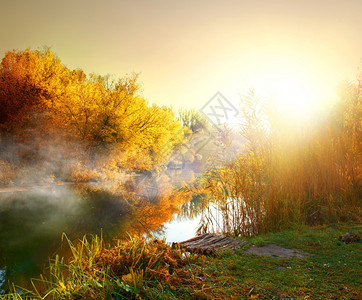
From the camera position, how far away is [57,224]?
25.7 feet

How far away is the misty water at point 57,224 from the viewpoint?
5175mm

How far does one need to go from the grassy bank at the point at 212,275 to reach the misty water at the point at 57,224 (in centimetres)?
111

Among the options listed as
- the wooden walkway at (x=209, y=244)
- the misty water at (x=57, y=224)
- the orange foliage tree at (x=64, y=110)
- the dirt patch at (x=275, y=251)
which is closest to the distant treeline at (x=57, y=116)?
the orange foliage tree at (x=64, y=110)

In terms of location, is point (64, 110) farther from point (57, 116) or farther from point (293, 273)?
point (293, 273)

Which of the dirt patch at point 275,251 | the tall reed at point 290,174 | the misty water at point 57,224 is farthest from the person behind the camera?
the misty water at point 57,224

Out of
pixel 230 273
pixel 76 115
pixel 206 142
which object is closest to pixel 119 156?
pixel 76 115

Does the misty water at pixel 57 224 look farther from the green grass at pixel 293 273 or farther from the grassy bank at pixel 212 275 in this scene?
the green grass at pixel 293 273

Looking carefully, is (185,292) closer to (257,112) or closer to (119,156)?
(257,112)

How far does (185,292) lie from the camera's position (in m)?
2.46

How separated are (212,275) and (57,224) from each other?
20.9ft

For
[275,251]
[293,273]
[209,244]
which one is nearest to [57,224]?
[209,244]

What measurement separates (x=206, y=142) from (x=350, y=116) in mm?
45156

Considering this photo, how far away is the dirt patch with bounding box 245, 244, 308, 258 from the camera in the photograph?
11.3ft

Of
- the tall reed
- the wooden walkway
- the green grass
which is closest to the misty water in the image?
the wooden walkway
